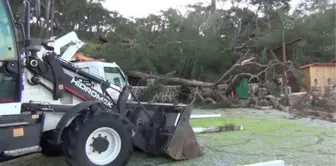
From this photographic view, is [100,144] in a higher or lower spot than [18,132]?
lower

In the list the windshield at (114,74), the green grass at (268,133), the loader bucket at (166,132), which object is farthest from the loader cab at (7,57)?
the windshield at (114,74)

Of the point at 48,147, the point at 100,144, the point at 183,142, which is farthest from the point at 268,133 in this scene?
the point at 48,147

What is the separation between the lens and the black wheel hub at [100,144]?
185 inches

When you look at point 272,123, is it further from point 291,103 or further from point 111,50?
point 111,50

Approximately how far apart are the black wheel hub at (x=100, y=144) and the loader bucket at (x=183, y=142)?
0.98m

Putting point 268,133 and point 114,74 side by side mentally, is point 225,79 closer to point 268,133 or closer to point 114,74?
point 114,74

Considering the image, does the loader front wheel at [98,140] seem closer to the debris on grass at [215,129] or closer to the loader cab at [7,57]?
the loader cab at [7,57]

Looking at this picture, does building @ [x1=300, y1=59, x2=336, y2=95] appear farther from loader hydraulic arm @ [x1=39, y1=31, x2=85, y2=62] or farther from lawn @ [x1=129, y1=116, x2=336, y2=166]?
loader hydraulic arm @ [x1=39, y1=31, x2=85, y2=62]

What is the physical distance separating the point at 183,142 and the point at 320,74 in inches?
627

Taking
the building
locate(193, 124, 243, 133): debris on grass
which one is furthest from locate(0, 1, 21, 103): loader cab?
the building

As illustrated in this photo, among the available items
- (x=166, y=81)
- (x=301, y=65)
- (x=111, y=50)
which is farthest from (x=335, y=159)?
(x=301, y=65)

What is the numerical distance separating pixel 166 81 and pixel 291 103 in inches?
212

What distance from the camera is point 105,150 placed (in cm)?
479

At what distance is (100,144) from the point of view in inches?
186
